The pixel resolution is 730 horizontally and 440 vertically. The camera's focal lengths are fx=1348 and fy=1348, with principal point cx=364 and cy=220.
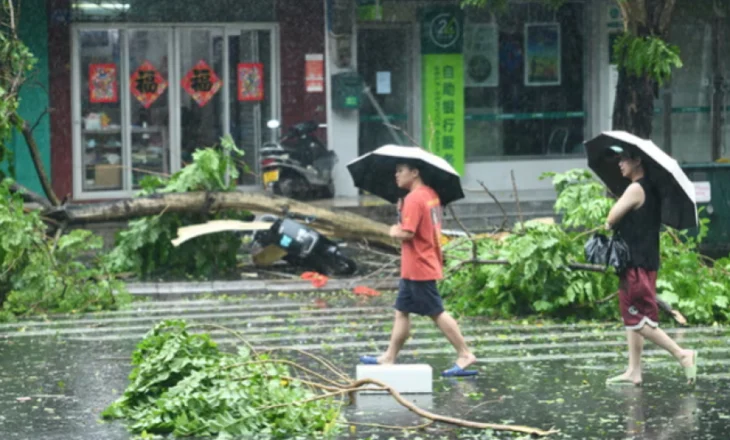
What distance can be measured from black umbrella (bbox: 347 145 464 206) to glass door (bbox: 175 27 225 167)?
38.7 ft

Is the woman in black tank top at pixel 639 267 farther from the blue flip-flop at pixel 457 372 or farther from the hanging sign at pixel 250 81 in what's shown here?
the hanging sign at pixel 250 81

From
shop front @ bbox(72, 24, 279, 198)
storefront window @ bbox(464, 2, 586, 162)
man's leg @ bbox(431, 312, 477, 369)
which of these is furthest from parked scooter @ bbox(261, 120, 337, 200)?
man's leg @ bbox(431, 312, 477, 369)

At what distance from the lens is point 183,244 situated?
1675cm

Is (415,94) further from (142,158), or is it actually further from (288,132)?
(142,158)

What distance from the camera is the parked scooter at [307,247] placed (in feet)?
54.1


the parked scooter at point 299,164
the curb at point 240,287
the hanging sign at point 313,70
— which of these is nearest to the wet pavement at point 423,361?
the curb at point 240,287

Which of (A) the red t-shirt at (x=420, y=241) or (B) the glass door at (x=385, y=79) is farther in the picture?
A: (B) the glass door at (x=385, y=79)

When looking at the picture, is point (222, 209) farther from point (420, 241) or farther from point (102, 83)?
point (420, 241)

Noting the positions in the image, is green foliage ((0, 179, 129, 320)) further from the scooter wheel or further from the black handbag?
the black handbag

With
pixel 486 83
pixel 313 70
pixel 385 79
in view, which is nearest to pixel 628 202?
pixel 313 70

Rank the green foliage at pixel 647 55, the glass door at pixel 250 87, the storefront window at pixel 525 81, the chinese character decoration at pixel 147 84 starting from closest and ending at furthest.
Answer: the green foliage at pixel 647 55 → the chinese character decoration at pixel 147 84 → the glass door at pixel 250 87 → the storefront window at pixel 525 81

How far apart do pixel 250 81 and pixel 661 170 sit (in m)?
13.9

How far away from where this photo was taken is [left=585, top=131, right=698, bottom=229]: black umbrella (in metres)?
9.35

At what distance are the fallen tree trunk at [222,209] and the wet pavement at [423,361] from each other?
205cm
